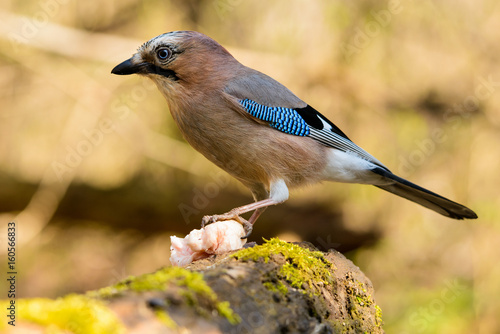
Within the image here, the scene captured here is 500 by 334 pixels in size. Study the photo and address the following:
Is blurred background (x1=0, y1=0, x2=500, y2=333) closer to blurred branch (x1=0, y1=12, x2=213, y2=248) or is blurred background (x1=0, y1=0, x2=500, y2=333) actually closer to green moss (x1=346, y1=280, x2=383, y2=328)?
blurred branch (x1=0, y1=12, x2=213, y2=248)

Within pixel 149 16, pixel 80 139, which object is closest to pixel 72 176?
pixel 80 139

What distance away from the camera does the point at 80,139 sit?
6.39 metres

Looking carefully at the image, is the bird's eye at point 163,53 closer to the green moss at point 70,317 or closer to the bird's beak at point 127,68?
the bird's beak at point 127,68

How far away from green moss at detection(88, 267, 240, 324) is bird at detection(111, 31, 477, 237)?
1595 millimetres

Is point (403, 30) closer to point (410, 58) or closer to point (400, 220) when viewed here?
point (410, 58)

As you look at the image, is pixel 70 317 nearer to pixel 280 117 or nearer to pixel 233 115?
pixel 233 115

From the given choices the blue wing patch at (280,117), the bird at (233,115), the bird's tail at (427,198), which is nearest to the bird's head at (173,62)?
the bird at (233,115)

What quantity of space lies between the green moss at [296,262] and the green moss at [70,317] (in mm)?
884

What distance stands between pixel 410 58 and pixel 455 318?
3.52 metres

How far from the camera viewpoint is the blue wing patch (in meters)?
4.07

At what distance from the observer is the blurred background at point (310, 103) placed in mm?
6422

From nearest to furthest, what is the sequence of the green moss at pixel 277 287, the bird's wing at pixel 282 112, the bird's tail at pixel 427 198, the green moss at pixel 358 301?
the green moss at pixel 277 287 < the green moss at pixel 358 301 < the bird's wing at pixel 282 112 < the bird's tail at pixel 427 198

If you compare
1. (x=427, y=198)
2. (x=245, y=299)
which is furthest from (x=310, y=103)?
(x=245, y=299)

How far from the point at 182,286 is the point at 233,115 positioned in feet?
6.96
